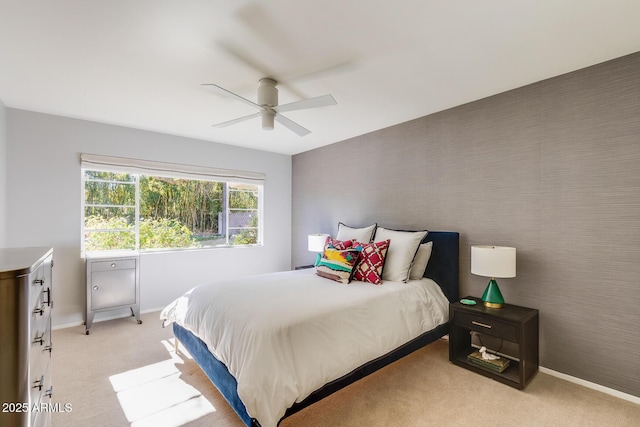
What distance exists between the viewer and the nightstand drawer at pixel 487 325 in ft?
7.52

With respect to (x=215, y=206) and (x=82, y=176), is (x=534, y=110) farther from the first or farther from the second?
(x=82, y=176)

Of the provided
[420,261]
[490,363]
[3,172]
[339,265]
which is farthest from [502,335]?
[3,172]

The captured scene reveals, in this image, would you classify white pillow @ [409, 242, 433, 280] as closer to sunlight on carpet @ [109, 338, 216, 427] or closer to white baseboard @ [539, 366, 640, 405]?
white baseboard @ [539, 366, 640, 405]

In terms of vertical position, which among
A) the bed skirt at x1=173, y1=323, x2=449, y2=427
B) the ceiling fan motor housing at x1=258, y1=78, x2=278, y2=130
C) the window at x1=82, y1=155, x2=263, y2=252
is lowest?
the bed skirt at x1=173, y1=323, x2=449, y2=427

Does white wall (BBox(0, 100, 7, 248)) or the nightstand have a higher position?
white wall (BBox(0, 100, 7, 248))

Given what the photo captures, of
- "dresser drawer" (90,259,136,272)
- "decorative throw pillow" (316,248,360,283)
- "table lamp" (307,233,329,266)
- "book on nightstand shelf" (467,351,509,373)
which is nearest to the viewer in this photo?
"book on nightstand shelf" (467,351,509,373)

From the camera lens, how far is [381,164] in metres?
3.94

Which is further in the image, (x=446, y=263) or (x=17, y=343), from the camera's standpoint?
(x=446, y=263)

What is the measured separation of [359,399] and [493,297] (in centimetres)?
143

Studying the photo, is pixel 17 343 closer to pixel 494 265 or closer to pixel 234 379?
pixel 234 379

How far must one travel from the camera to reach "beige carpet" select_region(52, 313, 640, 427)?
1.91 metres

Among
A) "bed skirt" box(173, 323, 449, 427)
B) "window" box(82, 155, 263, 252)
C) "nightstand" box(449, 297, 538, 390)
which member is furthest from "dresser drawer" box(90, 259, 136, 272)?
"nightstand" box(449, 297, 538, 390)

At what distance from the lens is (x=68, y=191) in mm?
3516

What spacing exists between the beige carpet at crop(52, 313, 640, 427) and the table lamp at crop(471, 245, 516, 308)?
66 centimetres
